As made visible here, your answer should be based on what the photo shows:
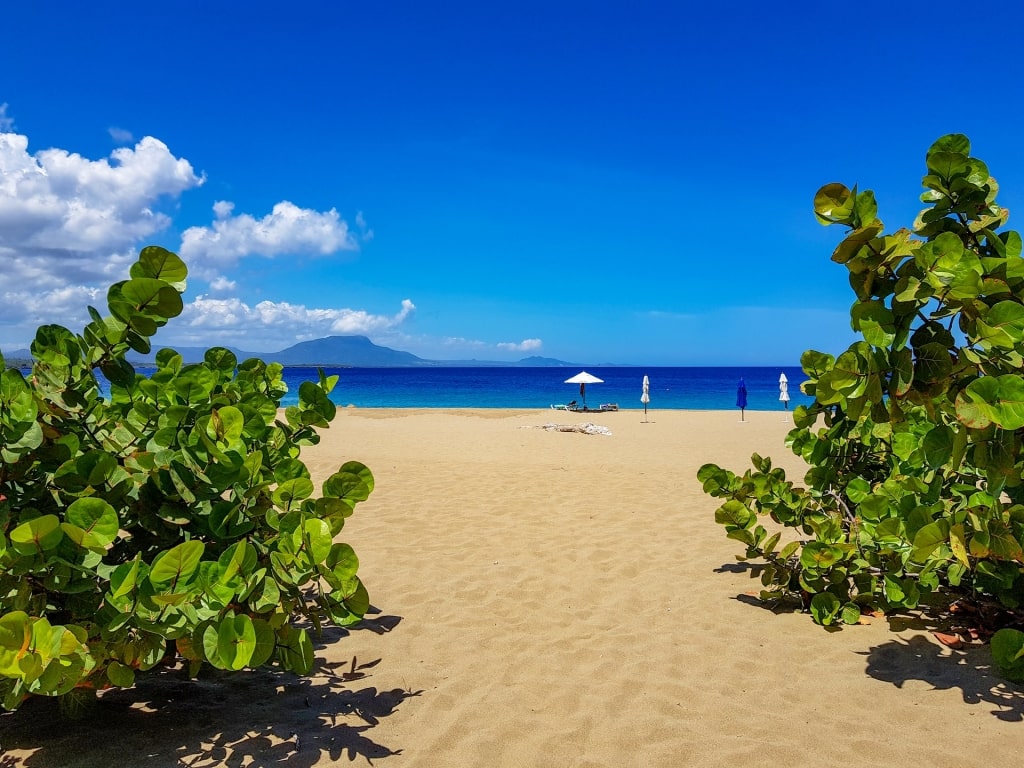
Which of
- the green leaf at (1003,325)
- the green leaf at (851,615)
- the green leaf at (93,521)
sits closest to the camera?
the green leaf at (93,521)

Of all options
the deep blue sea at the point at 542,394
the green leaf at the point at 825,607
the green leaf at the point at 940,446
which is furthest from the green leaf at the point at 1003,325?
the deep blue sea at the point at 542,394

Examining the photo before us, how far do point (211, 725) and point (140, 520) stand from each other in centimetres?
108

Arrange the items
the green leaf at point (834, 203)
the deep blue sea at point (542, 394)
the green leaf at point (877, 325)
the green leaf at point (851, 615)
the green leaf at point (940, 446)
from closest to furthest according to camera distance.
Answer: the green leaf at point (877, 325) → the green leaf at point (834, 203) → the green leaf at point (940, 446) → the green leaf at point (851, 615) → the deep blue sea at point (542, 394)

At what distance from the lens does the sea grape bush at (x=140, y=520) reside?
209 centimetres

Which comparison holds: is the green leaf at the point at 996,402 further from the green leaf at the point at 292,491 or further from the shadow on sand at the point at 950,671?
the green leaf at the point at 292,491

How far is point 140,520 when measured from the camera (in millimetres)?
2582

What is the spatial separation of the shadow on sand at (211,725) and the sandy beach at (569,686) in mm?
11

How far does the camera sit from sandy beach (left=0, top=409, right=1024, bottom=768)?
283cm

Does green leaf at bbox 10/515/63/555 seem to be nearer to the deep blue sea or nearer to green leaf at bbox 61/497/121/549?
green leaf at bbox 61/497/121/549

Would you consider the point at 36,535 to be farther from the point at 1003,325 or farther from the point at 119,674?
the point at 1003,325

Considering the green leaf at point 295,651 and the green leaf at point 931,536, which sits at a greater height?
the green leaf at point 931,536

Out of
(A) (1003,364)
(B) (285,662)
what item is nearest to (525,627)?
(B) (285,662)

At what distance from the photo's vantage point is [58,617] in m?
2.62

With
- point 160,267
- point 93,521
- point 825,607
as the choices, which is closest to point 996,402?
point 825,607
